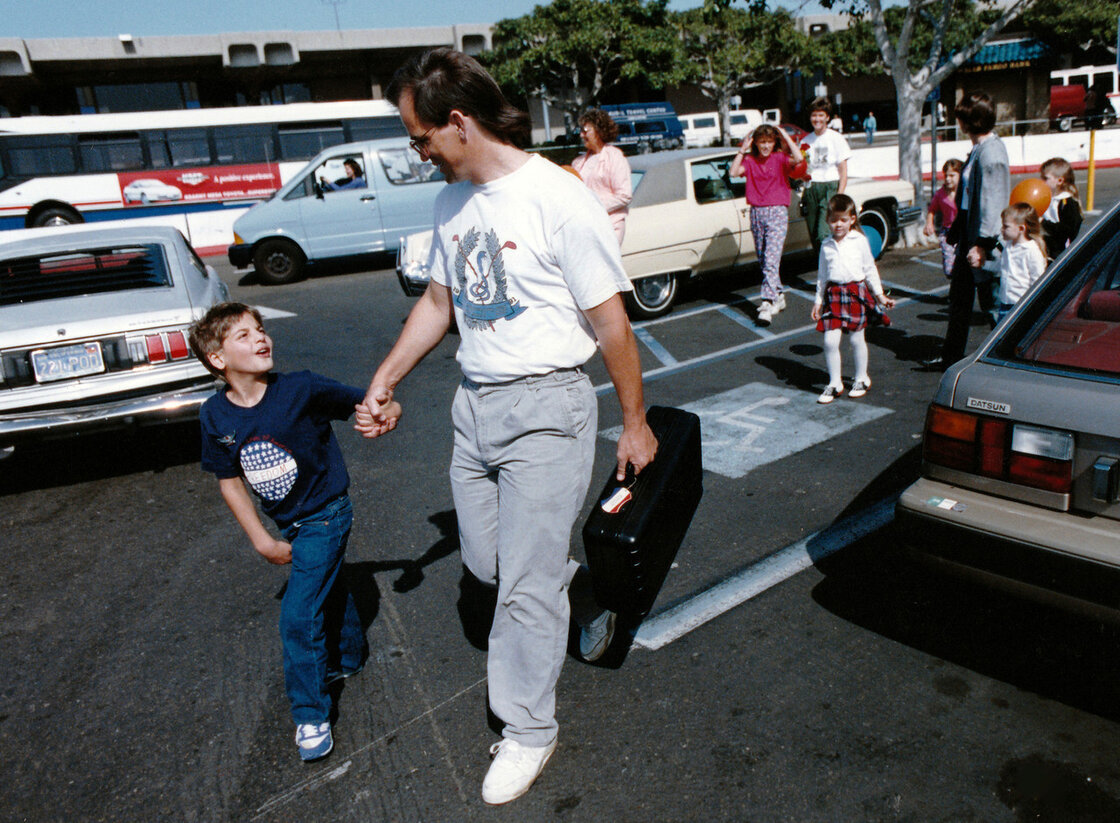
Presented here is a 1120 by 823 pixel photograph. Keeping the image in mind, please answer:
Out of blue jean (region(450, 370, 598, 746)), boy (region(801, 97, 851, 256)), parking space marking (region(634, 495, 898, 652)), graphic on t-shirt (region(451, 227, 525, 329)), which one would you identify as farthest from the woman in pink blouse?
blue jean (region(450, 370, 598, 746))

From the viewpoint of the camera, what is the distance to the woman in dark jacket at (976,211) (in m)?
5.29

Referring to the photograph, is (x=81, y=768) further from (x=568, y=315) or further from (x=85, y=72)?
(x=85, y=72)

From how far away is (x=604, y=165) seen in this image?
714cm

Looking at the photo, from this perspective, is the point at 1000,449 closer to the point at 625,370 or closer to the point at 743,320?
the point at 625,370

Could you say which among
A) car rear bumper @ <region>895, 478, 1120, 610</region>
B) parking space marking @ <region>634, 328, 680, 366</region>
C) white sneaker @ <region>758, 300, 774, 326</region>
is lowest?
parking space marking @ <region>634, 328, 680, 366</region>

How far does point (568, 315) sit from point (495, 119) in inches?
22.0

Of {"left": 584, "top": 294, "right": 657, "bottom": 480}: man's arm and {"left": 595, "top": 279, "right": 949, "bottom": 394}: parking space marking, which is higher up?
{"left": 584, "top": 294, "right": 657, "bottom": 480}: man's arm

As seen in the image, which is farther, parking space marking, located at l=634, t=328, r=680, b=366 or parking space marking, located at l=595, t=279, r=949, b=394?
parking space marking, located at l=634, t=328, r=680, b=366

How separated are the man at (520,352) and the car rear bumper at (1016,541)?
3.19 ft

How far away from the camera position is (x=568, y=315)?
2.38 meters

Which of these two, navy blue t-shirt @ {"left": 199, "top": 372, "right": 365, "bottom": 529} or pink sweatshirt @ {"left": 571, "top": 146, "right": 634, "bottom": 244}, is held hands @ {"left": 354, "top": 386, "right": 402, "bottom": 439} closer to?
navy blue t-shirt @ {"left": 199, "top": 372, "right": 365, "bottom": 529}

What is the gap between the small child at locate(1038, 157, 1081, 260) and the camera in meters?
6.38

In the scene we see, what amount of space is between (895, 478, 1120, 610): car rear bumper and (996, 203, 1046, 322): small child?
3034 mm

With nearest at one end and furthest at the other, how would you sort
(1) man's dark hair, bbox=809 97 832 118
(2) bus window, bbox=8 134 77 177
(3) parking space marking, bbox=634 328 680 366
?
(3) parking space marking, bbox=634 328 680 366
(1) man's dark hair, bbox=809 97 832 118
(2) bus window, bbox=8 134 77 177
